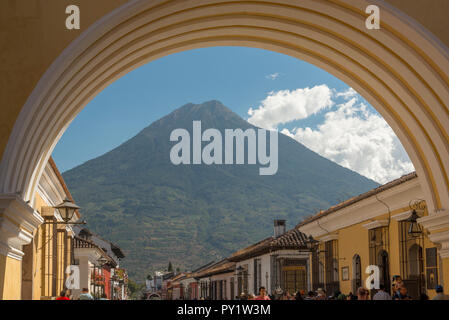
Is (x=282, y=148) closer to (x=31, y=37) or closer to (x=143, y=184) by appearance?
(x=143, y=184)

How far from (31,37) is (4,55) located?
0.32 m

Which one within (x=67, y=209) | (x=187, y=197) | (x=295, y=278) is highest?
(x=187, y=197)

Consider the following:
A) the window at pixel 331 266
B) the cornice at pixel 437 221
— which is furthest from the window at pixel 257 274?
the cornice at pixel 437 221

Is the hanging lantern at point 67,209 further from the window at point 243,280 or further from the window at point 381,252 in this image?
the window at point 243,280

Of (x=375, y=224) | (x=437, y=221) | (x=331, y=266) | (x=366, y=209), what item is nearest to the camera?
(x=437, y=221)

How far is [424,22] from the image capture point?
6.70m

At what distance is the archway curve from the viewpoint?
6.30 metres

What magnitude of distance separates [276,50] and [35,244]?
602 cm

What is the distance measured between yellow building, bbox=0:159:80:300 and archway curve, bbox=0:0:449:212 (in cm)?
25

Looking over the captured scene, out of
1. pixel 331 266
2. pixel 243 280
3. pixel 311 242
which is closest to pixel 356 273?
pixel 311 242

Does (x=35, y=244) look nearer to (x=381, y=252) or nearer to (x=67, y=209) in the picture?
(x=67, y=209)

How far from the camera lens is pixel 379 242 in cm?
1471

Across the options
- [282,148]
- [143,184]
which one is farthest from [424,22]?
[282,148]

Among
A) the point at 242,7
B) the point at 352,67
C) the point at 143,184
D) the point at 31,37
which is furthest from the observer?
the point at 143,184
